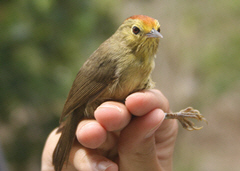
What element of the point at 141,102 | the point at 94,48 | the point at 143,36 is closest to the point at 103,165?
the point at 141,102

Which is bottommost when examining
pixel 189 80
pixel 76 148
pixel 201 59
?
pixel 76 148

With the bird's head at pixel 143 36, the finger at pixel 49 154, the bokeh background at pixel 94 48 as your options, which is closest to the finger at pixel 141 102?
the bird's head at pixel 143 36

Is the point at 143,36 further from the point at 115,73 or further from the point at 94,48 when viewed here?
the point at 94,48

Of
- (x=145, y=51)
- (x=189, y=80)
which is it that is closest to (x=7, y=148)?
(x=145, y=51)

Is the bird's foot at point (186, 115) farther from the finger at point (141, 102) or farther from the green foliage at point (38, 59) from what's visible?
the green foliage at point (38, 59)

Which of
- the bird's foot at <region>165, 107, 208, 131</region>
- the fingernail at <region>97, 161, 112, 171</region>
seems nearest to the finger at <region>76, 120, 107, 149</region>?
the fingernail at <region>97, 161, 112, 171</region>

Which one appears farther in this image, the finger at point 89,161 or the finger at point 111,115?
the finger at point 89,161

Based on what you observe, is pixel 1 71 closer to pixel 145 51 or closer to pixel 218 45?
pixel 145 51
